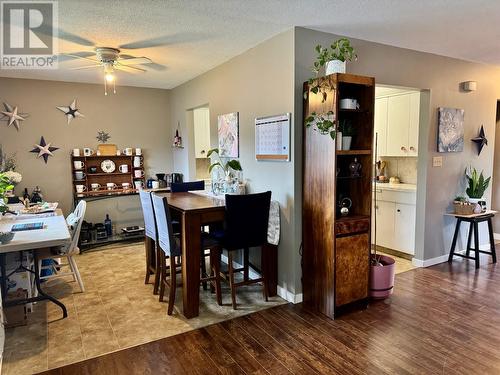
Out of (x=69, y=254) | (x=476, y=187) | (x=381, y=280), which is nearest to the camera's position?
(x=381, y=280)

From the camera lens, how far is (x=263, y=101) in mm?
3496

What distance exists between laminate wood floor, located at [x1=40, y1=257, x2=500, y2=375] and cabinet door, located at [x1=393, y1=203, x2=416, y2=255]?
105 centimetres

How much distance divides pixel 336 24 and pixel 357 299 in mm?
2399

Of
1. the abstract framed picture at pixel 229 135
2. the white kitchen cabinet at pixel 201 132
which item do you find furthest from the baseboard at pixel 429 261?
the white kitchen cabinet at pixel 201 132

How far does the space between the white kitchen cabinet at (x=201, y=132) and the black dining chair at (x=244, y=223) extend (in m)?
2.75

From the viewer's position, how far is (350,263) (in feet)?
9.62

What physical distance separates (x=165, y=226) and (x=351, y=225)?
1584mm

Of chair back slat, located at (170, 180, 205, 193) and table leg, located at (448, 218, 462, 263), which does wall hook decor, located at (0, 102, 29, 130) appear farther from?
table leg, located at (448, 218, 462, 263)

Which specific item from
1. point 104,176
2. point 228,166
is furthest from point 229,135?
point 104,176

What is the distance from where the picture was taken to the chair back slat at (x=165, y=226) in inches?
114

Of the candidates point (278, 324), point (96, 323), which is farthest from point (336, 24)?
point (96, 323)

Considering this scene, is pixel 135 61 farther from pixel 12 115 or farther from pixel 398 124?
pixel 398 124

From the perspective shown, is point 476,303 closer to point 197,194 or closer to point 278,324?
point 278,324

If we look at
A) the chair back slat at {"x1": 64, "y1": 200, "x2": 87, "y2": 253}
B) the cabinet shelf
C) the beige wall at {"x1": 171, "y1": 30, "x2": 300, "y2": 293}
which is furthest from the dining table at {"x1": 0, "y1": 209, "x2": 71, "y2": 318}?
the cabinet shelf
